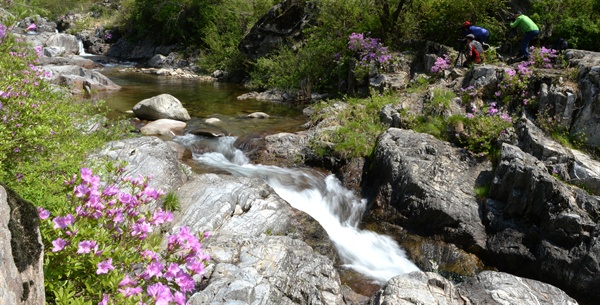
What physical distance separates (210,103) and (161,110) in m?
4.50

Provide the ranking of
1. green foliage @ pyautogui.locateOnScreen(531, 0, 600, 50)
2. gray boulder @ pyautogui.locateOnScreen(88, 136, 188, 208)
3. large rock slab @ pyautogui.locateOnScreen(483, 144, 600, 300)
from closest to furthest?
gray boulder @ pyautogui.locateOnScreen(88, 136, 188, 208)
large rock slab @ pyautogui.locateOnScreen(483, 144, 600, 300)
green foliage @ pyautogui.locateOnScreen(531, 0, 600, 50)

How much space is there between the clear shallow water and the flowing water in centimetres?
4

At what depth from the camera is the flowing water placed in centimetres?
780

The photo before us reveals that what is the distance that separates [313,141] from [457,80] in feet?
16.5

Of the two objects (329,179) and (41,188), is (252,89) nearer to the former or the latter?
(329,179)

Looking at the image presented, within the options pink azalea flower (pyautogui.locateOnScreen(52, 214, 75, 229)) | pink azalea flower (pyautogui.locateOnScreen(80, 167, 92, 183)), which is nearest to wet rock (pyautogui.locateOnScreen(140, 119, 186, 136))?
pink azalea flower (pyautogui.locateOnScreen(80, 167, 92, 183))

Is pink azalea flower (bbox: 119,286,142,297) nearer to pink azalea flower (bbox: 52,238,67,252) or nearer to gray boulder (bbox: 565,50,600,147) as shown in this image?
pink azalea flower (bbox: 52,238,67,252)

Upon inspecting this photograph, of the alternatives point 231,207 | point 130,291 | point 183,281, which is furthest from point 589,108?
point 130,291

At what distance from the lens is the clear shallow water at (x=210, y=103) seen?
565 inches

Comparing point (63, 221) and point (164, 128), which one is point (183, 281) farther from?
point (164, 128)

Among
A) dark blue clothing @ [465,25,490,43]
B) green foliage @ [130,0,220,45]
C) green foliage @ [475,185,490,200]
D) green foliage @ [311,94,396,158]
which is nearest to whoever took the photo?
green foliage @ [475,185,490,200]

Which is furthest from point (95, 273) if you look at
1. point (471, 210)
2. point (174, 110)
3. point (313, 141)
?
point (174, 110)

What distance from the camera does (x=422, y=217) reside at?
8.46m

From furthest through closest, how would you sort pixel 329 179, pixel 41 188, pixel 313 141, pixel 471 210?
pixel 313 141 → pixel 329 179 → pixel 471 210 → pixel 41 188
